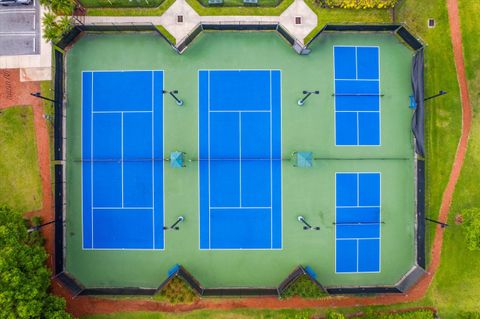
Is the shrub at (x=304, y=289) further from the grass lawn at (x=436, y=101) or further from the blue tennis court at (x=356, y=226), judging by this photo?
the grass lawn at (x=436, y=101)

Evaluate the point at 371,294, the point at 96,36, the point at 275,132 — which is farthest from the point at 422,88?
the point at 96,36

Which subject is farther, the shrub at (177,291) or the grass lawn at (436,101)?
the grass lawn at (436,101)

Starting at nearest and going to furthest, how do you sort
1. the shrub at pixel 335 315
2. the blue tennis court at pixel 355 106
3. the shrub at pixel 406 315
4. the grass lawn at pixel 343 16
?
1. the shrub at pixel 335 315
2. the shrub at pixel 406 315
3. the blue tennis court at pixel 355 106
4. the grass lawn at pixel 343 16

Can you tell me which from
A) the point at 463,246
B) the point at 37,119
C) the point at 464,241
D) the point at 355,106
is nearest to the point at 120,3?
the point at 37,119

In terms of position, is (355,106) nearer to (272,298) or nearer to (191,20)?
(191,20)

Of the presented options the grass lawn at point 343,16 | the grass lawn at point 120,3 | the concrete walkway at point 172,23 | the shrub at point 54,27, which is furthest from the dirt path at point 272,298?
the grass lawn at point 120,3

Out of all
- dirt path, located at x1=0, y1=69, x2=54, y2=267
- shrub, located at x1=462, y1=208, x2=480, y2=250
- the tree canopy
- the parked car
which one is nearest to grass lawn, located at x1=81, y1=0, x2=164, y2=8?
the parked car

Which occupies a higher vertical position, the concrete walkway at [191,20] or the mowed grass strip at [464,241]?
the concrete walkway at [191,20]

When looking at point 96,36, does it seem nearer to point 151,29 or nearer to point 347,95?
point 151,29

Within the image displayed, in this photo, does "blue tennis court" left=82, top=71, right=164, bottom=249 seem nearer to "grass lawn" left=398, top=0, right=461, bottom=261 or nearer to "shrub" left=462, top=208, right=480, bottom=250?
"grass lawn" left=398, top=0, right=461, bottom=261
